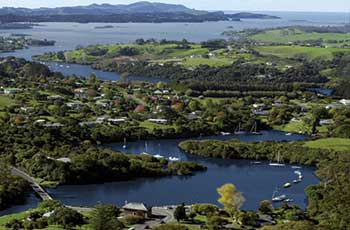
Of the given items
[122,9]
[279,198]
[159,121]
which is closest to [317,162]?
[279,198]

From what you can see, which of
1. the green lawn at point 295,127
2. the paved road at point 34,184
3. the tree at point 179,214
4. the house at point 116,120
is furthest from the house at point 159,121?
the tree at point 179,214

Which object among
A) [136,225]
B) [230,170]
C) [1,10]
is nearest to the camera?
[136,225]

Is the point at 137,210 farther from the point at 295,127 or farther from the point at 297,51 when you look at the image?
the point at 297,51

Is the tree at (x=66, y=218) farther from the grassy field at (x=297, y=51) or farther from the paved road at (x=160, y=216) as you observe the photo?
the grassy field at (x=297, y=51)

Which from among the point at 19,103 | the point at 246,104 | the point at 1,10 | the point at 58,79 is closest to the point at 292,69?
the point at 246,104

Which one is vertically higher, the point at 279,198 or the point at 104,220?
the point at 104,220

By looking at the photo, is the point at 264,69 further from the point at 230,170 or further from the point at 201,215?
the point at 201,215
